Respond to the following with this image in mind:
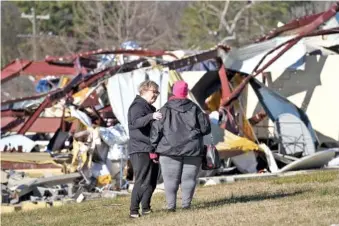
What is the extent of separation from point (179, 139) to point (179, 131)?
0.09m

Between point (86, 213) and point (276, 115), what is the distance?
9525 millimetres

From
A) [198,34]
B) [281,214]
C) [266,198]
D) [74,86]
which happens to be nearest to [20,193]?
[74,86]

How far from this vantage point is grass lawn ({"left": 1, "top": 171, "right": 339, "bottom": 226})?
10.0m

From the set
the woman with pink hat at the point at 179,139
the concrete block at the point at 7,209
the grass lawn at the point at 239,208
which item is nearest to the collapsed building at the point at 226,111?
the concrete block at the point at 7,209

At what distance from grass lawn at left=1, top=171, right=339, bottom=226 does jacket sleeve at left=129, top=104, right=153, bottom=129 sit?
42.3 inches

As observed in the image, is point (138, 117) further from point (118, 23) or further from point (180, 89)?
point (118, 23)

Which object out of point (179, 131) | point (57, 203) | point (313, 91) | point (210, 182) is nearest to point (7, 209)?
point (57, 203)

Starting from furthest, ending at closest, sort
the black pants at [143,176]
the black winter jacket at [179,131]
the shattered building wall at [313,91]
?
the shattered building wall at [313,91]
the black pants at [143,176]
the black winter jacket at [179,131]

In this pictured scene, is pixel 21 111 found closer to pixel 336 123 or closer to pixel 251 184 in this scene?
pixel 336 123

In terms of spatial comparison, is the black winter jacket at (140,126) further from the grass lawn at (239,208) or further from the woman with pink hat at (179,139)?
the grass lawn at (239,208)

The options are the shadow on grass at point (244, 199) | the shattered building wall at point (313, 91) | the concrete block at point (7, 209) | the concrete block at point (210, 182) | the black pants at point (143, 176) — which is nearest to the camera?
the black pants at point (143, 176)

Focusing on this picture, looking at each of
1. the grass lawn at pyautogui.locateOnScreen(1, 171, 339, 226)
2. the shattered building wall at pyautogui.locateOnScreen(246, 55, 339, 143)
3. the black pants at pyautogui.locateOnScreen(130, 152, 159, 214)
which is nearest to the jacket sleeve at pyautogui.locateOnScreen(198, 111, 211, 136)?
the black pants at pyautogui.locateOnScreen(130, 152, 159, 214)

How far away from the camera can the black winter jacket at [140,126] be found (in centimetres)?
1094

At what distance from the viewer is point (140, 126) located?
35.8 feet
